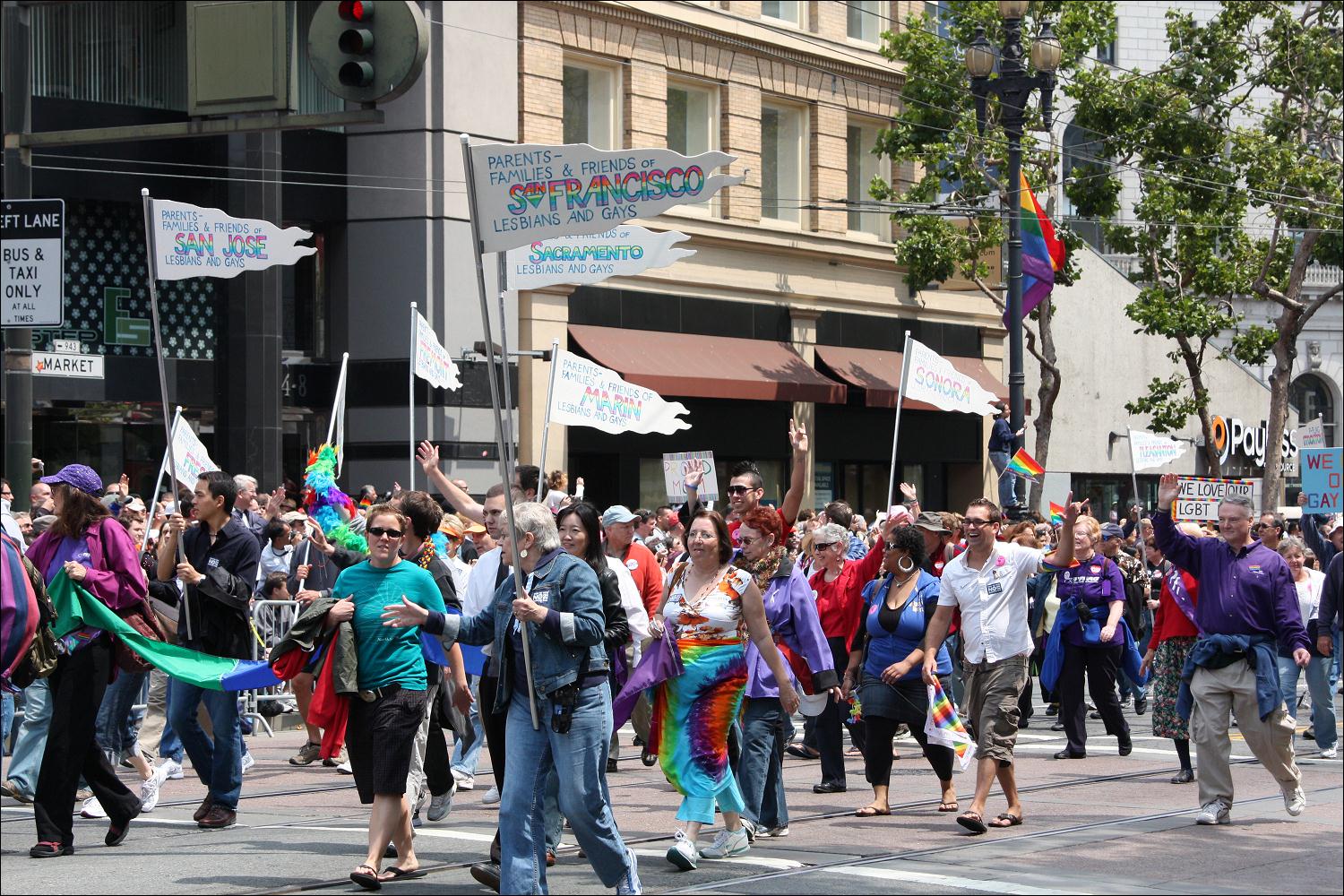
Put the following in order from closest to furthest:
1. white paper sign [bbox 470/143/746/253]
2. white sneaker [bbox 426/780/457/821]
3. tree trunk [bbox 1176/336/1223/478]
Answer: white paper sign [bbox 470/143/746/253] < white sneaker [bbox 426/780/457/821] < tree trunk [bbox 1176/336/1223/478]

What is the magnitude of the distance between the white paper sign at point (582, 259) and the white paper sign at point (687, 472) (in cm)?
283

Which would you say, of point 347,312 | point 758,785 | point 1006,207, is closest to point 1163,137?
point 1006,207

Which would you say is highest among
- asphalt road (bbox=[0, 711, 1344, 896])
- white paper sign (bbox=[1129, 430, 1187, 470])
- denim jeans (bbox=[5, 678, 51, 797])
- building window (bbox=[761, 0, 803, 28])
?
building window (bbox=[761, 0, 803, 28])

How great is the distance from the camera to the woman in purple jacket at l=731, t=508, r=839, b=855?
9859 mm

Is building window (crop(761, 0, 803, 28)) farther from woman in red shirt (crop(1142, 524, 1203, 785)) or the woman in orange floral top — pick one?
the woman in orange floral top

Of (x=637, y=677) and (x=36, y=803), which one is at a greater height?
(x=637, y=677)

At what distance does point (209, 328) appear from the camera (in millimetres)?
24562

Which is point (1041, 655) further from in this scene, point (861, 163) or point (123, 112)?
point (861, 163)

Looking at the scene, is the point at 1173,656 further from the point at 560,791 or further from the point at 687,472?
the point at 687,472

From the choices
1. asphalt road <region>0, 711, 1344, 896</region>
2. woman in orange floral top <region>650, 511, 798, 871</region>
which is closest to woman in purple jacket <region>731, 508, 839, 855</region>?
asphalt road <region>0, 711, 1344, 896</region>

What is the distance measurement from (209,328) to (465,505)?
617 inches

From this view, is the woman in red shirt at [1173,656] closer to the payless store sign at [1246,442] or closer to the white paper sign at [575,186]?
the white paper sign at [575,186]

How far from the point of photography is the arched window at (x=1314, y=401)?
50.8m

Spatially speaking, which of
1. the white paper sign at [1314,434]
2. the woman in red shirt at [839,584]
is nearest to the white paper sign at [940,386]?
the white paper sign at [1314,434]
